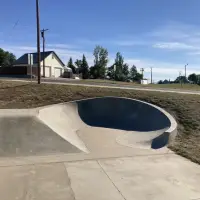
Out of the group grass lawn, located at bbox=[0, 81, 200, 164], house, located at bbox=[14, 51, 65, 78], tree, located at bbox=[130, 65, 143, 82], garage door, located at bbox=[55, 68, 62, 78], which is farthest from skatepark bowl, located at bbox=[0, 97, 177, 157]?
tree, located at bbox=[130, 65, 143, 82]

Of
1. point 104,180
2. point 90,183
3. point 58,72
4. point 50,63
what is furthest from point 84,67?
point 90,183

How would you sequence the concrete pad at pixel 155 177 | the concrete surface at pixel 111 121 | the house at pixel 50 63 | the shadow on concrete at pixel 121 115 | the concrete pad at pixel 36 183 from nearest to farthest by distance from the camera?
1. the concrete pad at pixel 36 183
2. the concrete pad at pixel 155 177
3. the concrete surface at pixel 111 121
4. the shadow on concrete at pixel 121 115
5. the house at pixel 50 63

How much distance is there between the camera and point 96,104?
16234 mm

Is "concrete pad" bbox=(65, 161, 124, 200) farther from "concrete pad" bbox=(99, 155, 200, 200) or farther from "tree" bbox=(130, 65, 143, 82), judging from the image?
"tree" bbox=(130, 65, 143, 82)

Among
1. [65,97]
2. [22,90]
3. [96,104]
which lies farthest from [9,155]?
[22,90]

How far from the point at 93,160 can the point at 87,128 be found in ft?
17.0

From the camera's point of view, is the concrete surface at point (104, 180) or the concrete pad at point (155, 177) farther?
the concrete pad at point (155, 177)

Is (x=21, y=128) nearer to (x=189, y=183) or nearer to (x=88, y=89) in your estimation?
(x=189, y=183)

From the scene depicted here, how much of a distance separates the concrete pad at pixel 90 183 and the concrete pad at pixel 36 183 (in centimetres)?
18

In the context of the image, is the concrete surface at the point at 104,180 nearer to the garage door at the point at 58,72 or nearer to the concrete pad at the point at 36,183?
the concrete pad at the point at 36,183

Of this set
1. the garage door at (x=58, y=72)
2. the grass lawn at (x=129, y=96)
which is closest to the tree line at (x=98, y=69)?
the garage door at (x=58, y=72)

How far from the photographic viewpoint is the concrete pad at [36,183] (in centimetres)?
577

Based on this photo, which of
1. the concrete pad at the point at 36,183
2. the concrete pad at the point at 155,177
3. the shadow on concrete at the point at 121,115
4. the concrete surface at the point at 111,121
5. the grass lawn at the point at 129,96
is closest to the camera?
the concrete pad at the point at 36,183

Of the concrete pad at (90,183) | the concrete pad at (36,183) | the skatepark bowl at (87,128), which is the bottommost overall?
the concrete pad at (90,183)
